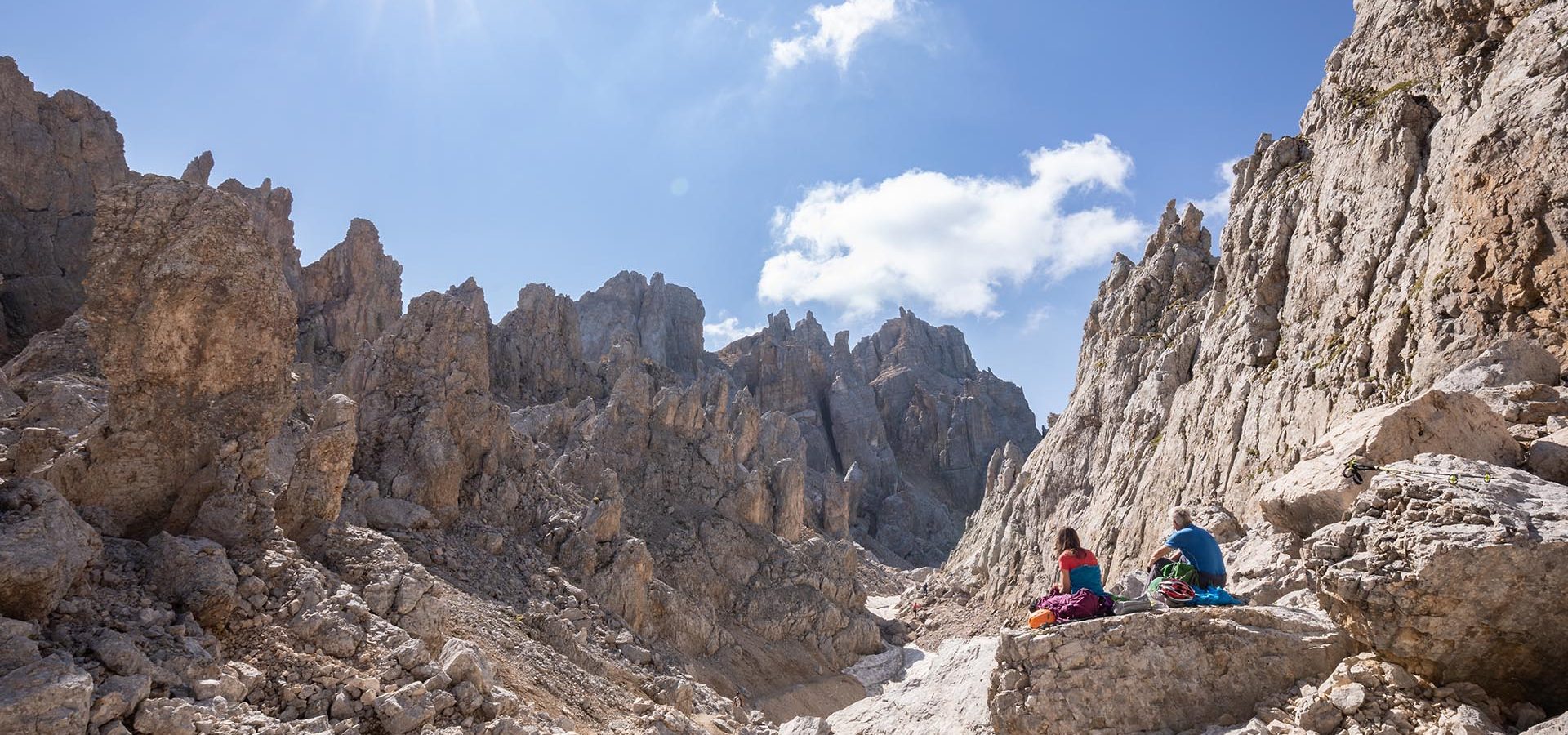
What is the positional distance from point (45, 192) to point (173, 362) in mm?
37255

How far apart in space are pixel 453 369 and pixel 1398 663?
31016 millimetres

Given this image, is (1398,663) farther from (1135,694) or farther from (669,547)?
(669,547)

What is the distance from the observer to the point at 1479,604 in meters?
8.51

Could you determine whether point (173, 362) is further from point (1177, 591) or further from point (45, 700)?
point (1177, 591)

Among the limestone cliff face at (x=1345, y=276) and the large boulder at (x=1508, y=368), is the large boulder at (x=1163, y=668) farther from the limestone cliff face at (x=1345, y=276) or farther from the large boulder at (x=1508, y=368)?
the limestone cliff face at (x=1345, y=276)

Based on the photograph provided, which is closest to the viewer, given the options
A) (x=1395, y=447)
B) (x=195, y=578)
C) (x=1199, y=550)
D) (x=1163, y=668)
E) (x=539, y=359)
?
(x=1163, y=668)

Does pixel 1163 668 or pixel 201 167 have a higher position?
pixel 201 167

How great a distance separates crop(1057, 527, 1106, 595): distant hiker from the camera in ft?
38.7

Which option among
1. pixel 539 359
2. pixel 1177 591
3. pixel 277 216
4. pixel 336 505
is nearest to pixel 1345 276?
pixel 1177 591

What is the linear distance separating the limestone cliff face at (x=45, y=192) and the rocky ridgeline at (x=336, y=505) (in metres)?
0.12

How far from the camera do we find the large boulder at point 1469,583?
8.41m

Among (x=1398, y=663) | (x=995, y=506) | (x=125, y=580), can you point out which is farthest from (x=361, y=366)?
(x=995, y=506)

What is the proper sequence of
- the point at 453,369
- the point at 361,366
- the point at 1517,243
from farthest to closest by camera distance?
the point at 361,366 < the point at 453,369 < the point at 1517,243

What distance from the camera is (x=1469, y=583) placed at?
8539 millimetres
